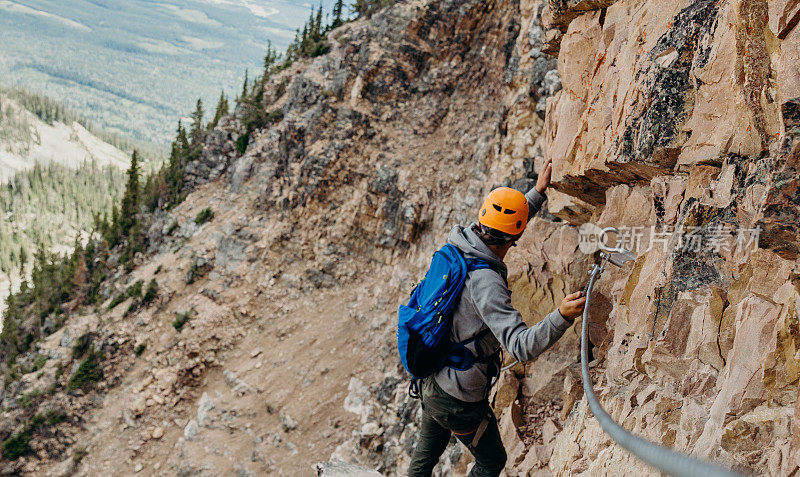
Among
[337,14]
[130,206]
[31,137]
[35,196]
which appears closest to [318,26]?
[337,14]

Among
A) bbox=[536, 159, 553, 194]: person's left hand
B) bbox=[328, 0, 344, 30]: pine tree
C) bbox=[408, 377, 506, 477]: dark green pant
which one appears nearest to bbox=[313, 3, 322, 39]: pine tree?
bbox=[328, 0, 344, 30]: pine tree

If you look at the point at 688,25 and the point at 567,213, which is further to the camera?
the point at 567,213

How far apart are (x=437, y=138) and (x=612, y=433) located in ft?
56.8

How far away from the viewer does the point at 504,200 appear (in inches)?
149

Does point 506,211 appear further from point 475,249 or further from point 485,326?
point 485,326

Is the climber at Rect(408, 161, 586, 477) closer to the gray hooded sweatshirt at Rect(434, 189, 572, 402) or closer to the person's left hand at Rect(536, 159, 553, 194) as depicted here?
the gray hooded sweatshirt at Rect(434, 189, 572, 402)

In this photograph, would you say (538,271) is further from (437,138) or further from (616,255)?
(437,138)

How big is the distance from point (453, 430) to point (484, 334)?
1082 millimetres

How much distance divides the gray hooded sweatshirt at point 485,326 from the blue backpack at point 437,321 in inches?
2.5

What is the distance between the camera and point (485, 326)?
149 inches

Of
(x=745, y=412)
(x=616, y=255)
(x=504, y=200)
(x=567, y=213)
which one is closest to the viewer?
(x=745, y=412)

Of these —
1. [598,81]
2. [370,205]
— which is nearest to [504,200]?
[598,81]

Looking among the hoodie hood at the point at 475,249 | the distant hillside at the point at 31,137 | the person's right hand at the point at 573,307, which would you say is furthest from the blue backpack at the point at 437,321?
the distant hillside at the point at 31,137

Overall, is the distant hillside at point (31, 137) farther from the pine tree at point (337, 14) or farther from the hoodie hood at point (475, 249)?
the hoodie hood at point (475, 249)
